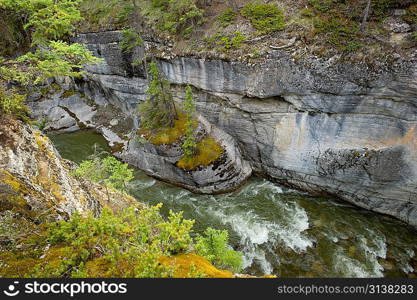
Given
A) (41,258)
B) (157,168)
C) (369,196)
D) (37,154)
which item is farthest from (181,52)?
(41,258)

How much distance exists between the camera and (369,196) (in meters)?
17.9

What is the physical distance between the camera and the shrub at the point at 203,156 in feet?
65.8

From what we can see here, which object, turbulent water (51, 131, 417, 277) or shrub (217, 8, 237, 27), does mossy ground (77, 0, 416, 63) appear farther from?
turbulent water (51, 131, 417, 277)

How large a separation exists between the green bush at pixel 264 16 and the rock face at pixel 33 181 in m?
16.7

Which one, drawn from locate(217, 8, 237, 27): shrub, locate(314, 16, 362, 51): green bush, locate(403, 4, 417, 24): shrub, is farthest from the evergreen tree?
locate(403, 4, 417, 24): shrub

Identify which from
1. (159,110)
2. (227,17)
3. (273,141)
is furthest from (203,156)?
(227,17)

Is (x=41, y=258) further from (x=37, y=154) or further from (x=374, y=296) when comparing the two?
(x=374, y=296)

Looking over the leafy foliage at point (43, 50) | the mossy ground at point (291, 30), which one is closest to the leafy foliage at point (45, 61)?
the leafy foliage at point (43, 50)

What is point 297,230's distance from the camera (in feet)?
55.9

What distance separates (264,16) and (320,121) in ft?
30.5

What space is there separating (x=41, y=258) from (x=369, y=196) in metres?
19.1

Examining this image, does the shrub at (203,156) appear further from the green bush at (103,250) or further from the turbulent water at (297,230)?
the green bush at (103,250)

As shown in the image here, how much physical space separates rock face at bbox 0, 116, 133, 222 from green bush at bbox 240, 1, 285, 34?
16.7 m

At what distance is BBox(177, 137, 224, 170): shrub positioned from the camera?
65.8 feet
